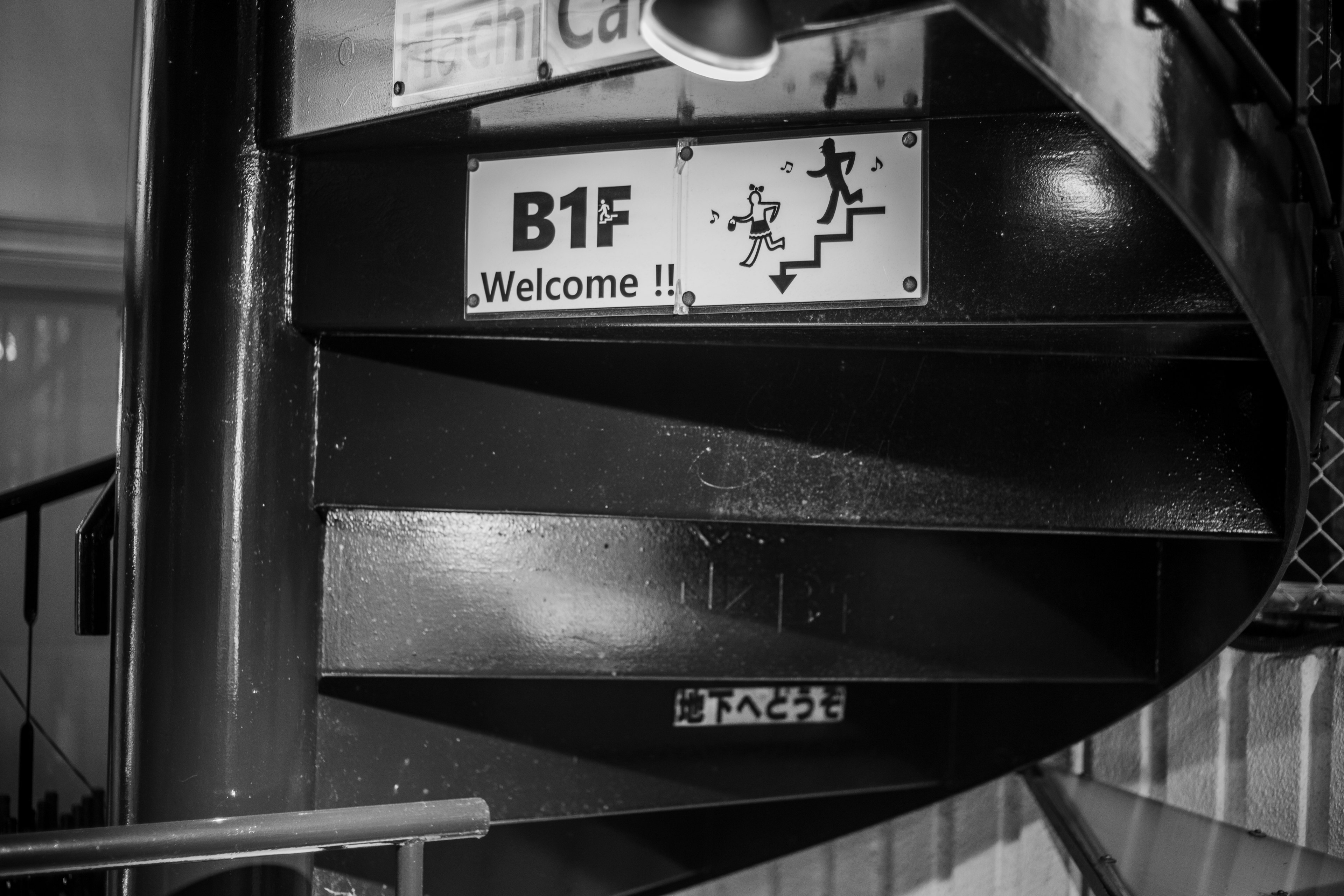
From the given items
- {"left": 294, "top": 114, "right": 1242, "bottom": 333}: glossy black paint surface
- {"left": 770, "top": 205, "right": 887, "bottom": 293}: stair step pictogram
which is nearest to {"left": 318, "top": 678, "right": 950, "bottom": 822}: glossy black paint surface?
{"left": 294, "top": 114, "right": 1242, "bottom": 333}: glossy black paint surface

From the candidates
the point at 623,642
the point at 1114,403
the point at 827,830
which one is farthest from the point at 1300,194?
the point at 827,830

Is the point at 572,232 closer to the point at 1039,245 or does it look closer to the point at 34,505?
the point at 1039,245

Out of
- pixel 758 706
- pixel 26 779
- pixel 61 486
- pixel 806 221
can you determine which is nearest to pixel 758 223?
pixel 806 221

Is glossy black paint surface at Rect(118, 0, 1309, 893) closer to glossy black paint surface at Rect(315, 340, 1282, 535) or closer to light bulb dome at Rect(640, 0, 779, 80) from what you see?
glossy black paint surface at Rect(315, 340, 1282, 535)

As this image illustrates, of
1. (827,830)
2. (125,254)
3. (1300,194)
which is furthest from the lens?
(827,830)

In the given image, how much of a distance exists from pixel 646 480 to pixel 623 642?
459 millimetres

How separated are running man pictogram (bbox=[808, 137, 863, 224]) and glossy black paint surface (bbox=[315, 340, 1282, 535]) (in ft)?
1.43

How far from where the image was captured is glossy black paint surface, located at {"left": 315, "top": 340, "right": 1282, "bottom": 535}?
8.25 ft

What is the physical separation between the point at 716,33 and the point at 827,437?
1.20m

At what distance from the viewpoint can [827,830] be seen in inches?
133

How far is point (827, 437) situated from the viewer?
2516mm

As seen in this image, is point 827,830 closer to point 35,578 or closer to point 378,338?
point 378,338

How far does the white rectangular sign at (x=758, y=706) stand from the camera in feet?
10.0

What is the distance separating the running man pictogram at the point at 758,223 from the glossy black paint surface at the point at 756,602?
2.67ft
